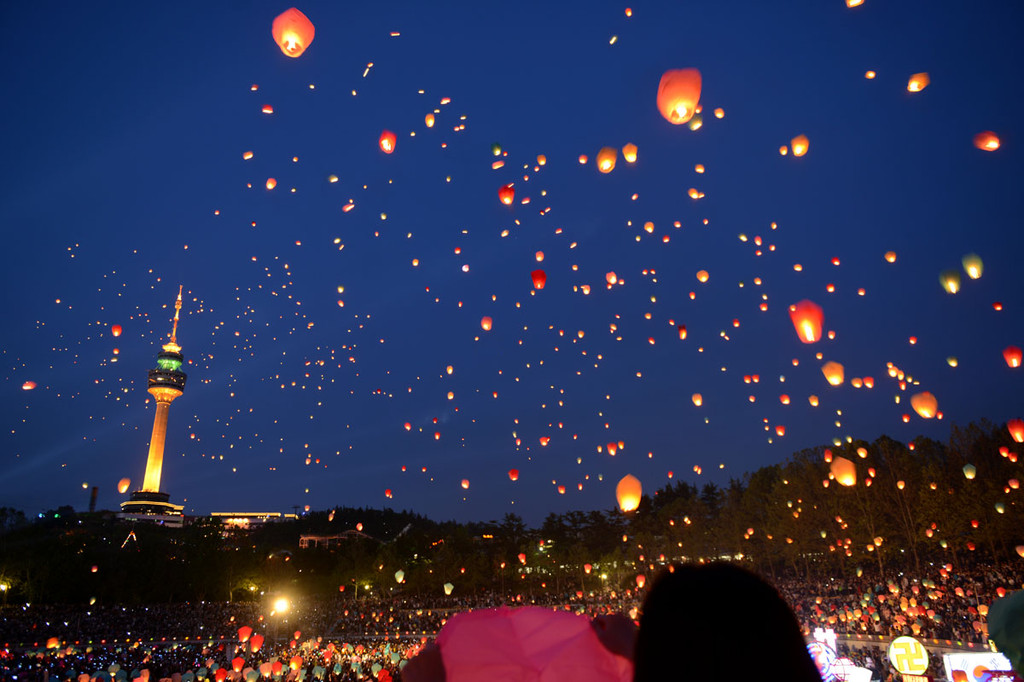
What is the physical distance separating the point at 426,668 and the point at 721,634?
0.68m

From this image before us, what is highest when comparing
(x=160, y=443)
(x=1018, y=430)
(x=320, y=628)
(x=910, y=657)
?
(x=160, y=443)

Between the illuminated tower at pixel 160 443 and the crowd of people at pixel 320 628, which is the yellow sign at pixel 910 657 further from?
the illuminated tower at pixel 160 443

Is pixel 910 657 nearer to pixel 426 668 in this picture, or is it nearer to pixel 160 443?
pixel 426 668

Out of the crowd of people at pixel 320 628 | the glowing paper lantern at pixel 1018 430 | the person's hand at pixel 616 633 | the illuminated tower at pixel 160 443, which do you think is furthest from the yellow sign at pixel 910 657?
the illuminated tower at pixel 160 443

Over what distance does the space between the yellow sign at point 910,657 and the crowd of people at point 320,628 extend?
1517 mm

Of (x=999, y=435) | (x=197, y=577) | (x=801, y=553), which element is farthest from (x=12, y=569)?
(x=999, y=435)

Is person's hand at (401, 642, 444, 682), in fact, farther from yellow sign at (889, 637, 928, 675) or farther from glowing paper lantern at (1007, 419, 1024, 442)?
glowing paper lantern at (1007, 419, 1024, 442)

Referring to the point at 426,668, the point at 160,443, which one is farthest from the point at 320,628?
the point at 160,443

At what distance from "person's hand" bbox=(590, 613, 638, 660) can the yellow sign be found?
10.8m

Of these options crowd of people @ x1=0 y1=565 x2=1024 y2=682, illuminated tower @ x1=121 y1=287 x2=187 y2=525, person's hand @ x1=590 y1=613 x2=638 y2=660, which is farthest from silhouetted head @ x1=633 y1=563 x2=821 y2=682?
illuminated tower @ x1=121 y1=287 x2=187 y2=525

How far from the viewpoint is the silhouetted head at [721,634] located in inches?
45.2

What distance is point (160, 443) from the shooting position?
96.9 metres

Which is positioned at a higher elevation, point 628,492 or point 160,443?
point 160,443

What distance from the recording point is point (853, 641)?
2111 cm
